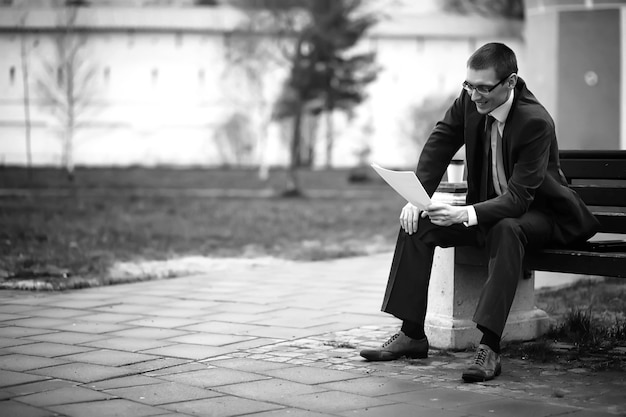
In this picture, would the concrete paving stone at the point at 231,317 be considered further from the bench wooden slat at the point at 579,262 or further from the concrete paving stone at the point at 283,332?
the bench wooden slat at the point at 579,262

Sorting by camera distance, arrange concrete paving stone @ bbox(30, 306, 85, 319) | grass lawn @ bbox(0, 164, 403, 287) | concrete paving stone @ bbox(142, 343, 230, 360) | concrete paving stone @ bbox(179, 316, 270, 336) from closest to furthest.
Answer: concrete paving stone @ bbox(142, 343, 230, 360)
concrete paving stone @ bbox(179, 316, 270, 336)
concrete paving stone @ bbox(30, 306, 85, 319)
grass lawn @ bbox(0, 164, 403, 287)

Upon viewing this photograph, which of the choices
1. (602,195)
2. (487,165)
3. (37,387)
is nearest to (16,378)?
(37,387)

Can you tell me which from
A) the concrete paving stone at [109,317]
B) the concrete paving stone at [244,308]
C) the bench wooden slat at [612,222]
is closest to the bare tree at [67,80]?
the concrete paving stone at [244,308]

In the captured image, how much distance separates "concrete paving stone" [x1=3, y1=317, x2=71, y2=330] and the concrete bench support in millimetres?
2200

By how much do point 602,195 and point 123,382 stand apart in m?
2.59

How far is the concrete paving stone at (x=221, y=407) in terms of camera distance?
145 inches

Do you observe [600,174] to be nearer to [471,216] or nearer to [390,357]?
[471,216]

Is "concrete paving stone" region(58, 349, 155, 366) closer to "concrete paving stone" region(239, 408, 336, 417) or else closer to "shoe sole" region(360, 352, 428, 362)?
"shoe sole" region(360, 352, 428, 362)

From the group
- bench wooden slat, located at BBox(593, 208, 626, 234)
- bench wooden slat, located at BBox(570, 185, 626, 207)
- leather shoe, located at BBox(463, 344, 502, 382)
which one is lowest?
leather shoe, located at BBox(463, 344, 502, 382)

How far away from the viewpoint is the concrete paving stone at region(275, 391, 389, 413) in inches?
148

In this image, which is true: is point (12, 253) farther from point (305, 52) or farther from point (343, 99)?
point (343, 99)

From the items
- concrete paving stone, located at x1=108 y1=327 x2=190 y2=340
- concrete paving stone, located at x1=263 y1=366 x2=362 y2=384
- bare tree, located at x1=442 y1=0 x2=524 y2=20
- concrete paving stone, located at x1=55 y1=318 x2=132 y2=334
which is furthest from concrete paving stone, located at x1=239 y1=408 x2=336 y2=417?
bare tree, located at x1=442 y1=0 x2=524 y2=20

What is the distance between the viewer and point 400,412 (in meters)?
3.68

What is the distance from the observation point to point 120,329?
18.4 feet
